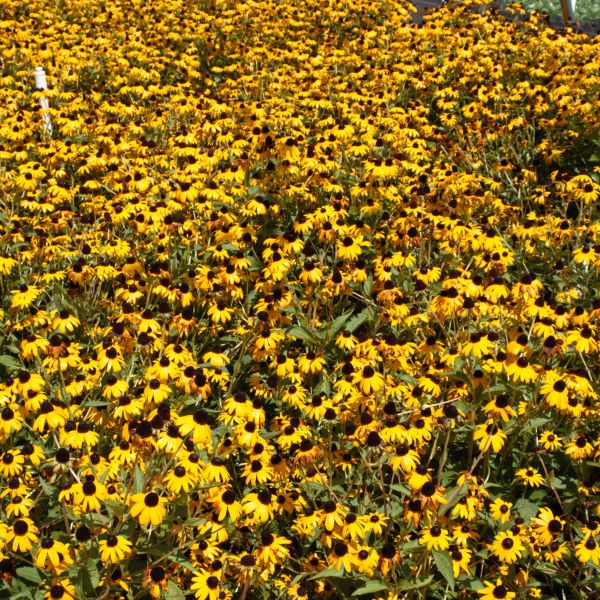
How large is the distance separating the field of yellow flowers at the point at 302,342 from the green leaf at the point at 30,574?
2cm

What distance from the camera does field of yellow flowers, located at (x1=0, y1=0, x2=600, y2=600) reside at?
3.96 meters

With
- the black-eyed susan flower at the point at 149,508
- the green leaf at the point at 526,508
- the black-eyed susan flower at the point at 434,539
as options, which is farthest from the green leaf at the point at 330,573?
the green leaf at the point at 526,508

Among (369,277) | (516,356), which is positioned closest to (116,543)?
(516,356)

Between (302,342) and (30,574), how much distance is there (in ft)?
9.84

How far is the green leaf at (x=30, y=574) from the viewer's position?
3809 millimetres

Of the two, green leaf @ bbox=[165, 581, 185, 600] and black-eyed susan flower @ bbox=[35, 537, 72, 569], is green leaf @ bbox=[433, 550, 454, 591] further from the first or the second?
black-eyed susan flower @ bbox=[35, 537, 72, 569]

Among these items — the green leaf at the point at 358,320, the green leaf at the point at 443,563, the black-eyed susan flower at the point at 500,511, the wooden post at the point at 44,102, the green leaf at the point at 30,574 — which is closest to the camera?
the green leaf at the point at 443,563

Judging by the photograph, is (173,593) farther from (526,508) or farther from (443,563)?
(526,508)

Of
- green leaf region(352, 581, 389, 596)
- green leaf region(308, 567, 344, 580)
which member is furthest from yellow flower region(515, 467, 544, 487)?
green leaf region(308, 567, 344, 580)

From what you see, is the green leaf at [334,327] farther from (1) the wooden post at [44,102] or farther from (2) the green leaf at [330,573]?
(1) the wooden post at [44,102]

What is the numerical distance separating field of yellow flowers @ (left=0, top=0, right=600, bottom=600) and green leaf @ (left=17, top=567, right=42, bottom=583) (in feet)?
0.07

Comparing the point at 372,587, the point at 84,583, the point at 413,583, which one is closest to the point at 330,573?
the point at 372,587

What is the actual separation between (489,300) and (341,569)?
2583 mm

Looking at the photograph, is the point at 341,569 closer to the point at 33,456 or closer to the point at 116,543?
the point at 116,543
